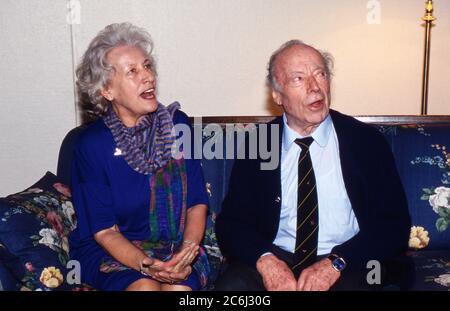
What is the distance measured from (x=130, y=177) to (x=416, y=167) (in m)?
1.16

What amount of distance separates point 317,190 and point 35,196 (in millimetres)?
1055

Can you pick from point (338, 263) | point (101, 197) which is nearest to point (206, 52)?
point (101, 197)

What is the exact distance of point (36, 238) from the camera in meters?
1.83

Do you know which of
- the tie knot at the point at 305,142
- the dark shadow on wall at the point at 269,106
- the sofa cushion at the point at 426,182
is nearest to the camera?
the tie knot at the point at 305,142

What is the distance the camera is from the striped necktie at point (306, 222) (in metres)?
1.84

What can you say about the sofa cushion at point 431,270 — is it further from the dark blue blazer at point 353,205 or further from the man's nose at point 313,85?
the man's nose at point 313,85

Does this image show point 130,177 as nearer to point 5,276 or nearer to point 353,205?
point 5,276

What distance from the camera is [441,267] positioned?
2.00 metres

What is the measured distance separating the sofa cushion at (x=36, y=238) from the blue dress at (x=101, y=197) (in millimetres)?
95

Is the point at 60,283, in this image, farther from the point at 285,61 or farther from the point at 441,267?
the point at 441,267

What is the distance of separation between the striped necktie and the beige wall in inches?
43.0

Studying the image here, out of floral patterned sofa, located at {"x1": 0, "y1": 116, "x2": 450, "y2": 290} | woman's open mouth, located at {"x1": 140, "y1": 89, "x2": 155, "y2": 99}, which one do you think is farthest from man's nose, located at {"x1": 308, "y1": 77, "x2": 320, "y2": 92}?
woman's open mouth, located at {"x1": 140, "y1": 89, "x2": 155, "y2": 99}

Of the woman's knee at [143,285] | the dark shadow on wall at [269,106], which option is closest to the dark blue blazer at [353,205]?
the woman's knee at [143,285]

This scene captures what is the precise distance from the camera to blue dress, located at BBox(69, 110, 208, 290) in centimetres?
190
